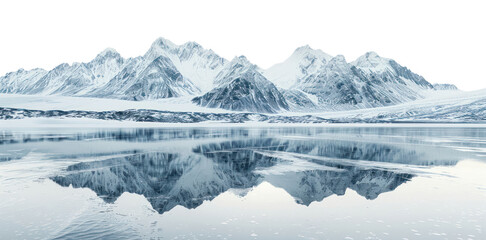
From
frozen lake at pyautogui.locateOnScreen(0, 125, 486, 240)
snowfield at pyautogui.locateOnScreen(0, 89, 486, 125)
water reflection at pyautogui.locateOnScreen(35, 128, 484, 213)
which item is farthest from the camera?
snowfield at pyautogui.locateOnScreen(0, 89, 486, 125)

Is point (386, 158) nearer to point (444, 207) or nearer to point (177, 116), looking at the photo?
point (444, 207)

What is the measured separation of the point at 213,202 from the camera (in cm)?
1533

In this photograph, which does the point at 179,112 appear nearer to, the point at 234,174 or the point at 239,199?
the point at 234,174

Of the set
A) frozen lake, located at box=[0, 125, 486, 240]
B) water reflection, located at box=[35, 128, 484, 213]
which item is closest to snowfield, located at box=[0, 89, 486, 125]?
water reflection, located at box=[35, 128, 484, 213]

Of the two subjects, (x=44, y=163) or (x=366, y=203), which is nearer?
(x=366, y=203)

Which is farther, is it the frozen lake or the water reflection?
the water reflection

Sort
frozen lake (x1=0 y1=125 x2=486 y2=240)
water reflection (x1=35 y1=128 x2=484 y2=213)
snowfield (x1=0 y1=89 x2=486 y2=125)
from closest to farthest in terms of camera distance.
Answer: frozen lake (x1=0 y1=125 x2=486 y2=240) < water reflection (x1=35 y1=128 x2=484 y2=213) < snowfield (x1=0 y1=89 x2=486 y2=125)

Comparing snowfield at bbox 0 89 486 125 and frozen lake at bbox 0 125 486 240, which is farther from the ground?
snowfield at bbox 0 89 486 125

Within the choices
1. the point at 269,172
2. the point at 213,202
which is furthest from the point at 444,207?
the point at 269,172

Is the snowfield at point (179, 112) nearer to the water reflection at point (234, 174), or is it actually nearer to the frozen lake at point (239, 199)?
the water reflection at point (234, 174)

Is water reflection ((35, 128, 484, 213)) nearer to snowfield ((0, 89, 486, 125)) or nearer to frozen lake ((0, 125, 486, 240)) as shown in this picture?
frozen lake ((0, 125, 486, 240))

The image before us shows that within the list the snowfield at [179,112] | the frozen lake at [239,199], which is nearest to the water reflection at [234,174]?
the frozen lake at [239,199]

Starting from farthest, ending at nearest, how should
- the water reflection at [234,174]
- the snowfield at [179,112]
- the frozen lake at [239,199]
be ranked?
the snowfield at [179,112] → the water reflection at [234,174] → the frozen lake at [239,199]

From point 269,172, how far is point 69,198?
11881mm
